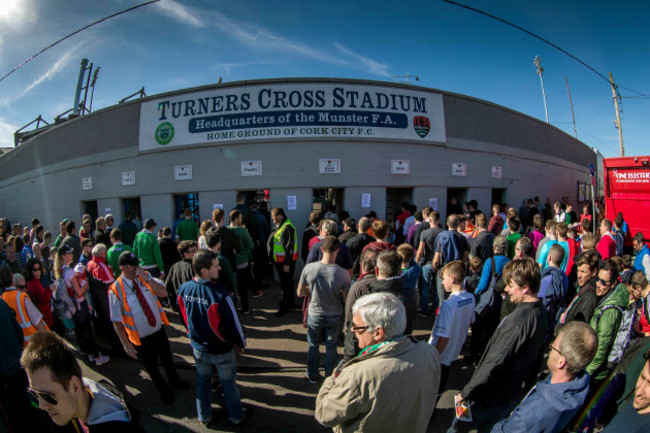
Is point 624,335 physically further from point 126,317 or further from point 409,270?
point 126,317

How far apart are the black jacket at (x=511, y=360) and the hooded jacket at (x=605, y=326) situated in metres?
0.70

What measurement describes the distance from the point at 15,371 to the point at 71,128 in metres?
12.4

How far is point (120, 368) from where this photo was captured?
453cm

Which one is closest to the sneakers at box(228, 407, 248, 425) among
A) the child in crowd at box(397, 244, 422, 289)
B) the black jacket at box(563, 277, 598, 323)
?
the child in crowd at box(397, 244, 422, 289)

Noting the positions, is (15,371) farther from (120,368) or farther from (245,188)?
(245,188)

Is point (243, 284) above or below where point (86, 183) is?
below

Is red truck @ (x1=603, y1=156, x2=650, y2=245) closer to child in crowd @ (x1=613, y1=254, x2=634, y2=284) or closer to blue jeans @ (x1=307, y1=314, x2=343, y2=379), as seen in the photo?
child in crowd @ (x1=613, y1=254, x2=634, y2=284)

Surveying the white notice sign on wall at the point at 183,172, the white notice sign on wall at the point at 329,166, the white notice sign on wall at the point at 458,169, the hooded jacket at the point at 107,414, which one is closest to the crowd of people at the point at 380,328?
the hooded jacket at the point at 107,414

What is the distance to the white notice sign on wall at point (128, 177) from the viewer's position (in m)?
10.0

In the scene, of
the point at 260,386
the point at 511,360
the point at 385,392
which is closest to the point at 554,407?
the point at 511,360

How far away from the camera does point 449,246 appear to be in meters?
5.18

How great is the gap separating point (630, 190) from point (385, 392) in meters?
11.4

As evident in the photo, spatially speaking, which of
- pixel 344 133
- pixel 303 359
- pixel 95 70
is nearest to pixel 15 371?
pixel 303 359

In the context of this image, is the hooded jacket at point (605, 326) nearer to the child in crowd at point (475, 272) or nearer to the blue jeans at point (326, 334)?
the child in crowd at point (475, 272)
